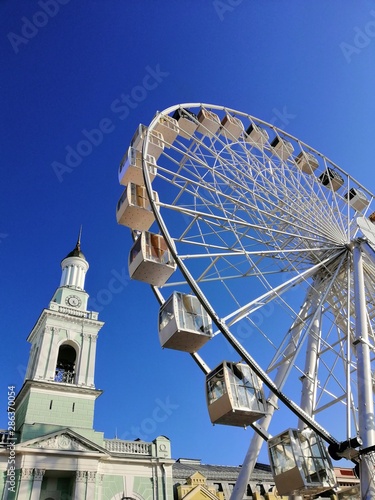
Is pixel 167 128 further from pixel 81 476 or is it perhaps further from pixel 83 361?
pixel 81 476

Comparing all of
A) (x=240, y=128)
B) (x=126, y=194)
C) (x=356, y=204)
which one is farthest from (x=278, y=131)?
(x=126, y=194)

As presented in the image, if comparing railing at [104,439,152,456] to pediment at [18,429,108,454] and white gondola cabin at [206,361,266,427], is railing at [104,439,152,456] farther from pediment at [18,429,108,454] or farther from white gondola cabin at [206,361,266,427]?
white gondola cabin at [206,361,266,427]

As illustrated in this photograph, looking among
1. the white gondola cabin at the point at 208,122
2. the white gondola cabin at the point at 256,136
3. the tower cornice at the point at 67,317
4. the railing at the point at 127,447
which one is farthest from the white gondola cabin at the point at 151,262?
the tower cornice at the point at 67,317

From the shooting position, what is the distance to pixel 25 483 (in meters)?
23.4

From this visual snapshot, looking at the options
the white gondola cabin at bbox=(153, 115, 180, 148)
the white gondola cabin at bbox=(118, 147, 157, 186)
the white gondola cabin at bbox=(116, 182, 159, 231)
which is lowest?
the white gondola cabin at bbox=(116, 182, 159, 231)

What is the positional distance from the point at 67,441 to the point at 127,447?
428 cm

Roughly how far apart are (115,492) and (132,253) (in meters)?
16.5

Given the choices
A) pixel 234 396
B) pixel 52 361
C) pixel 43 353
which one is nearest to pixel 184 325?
pixel 234 396

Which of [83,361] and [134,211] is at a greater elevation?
[83,361]

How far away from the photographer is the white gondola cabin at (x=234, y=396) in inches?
508

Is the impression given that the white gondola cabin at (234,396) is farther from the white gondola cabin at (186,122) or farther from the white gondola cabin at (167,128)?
the white gondola cabin at (186,122)

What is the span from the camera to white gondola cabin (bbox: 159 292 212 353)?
46.4ft

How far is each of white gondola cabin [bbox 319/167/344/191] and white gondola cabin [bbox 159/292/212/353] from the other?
47.6 feet

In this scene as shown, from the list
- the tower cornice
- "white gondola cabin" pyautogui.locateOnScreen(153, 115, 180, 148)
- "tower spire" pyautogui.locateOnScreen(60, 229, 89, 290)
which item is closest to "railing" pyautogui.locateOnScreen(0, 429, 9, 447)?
the tower cornice
